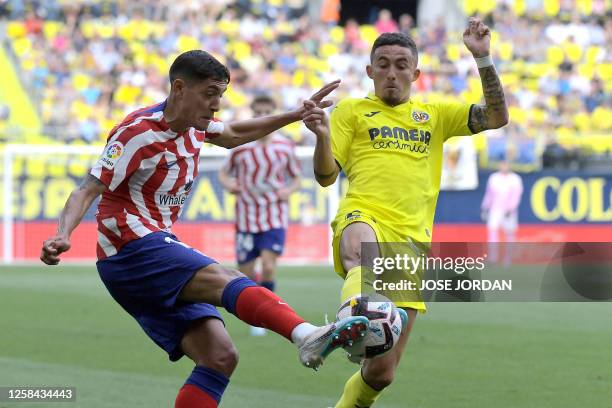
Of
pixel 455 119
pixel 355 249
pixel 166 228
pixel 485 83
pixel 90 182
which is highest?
pixel 485 83

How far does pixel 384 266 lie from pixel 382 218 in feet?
1.05

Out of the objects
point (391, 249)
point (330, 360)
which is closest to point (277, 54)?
point (330, 360)

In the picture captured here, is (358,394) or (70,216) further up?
(70,216)

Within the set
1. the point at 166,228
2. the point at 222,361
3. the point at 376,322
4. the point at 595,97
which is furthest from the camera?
the point at 595,97

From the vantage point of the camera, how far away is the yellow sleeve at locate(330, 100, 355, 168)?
6695mm

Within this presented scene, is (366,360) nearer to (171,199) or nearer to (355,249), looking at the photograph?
(355,249)

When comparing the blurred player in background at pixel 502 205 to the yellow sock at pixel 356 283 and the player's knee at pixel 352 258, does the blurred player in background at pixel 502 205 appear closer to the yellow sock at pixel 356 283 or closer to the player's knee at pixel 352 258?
the player's knee at pixel 352 258

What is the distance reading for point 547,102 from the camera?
2639cm

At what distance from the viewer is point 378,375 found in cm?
637

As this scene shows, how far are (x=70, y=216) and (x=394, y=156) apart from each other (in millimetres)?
2067

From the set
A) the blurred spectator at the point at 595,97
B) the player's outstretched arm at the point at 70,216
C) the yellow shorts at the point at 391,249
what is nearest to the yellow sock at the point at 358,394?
the yellow shorts at the point at 391,249

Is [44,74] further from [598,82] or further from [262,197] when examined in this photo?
[262,197]

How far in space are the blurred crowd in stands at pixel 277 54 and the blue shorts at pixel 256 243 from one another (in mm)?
11959

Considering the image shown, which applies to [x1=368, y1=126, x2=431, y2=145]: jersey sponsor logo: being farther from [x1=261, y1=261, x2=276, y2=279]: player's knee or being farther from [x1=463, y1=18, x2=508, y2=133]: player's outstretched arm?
[x1=261, y1=261, x2=276, y2=279]: player's knee
